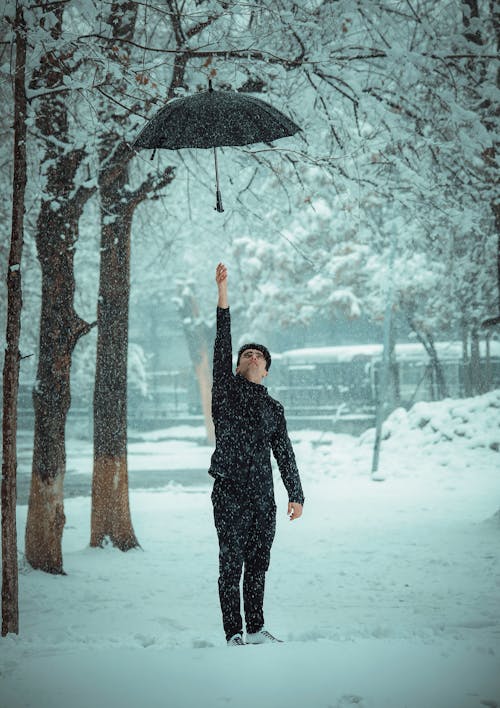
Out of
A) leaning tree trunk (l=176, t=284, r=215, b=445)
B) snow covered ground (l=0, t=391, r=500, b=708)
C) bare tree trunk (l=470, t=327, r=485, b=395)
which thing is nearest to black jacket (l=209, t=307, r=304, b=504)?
snow covered ground (l=0, t=391, r=500, b=708)

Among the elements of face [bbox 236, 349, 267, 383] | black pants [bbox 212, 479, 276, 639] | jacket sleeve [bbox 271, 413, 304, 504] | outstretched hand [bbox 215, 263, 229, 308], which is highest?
outstretched hand [bbox 215, 263, 229, 308]

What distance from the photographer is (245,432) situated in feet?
15.5

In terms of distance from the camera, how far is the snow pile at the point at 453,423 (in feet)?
66.6

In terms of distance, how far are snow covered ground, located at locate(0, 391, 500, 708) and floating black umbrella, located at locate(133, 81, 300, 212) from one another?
3.29 m

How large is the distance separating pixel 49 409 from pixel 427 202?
17.7 feet

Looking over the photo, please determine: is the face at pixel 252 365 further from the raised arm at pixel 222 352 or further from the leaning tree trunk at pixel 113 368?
the leaning tree trunk at pixel 113 368

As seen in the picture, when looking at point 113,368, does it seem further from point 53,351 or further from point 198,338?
point 198,338

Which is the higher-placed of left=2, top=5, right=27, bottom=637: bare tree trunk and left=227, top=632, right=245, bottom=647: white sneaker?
left=2, top=5, right=27, bottom=637: bare tree trunk

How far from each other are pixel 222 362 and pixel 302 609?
3.13 meters

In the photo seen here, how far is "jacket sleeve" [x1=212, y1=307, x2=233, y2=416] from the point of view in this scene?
4820mm

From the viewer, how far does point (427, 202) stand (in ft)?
32.1

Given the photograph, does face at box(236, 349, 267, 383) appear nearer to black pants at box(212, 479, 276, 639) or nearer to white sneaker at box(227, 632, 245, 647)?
black pants at box(212, 479, 276, 639)

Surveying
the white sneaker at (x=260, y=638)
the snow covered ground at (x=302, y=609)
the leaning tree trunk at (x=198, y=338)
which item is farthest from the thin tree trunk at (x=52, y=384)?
the leaning tree trunk at (x=198, y=338)

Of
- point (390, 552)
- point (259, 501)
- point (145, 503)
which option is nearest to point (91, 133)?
point (259, 501)
